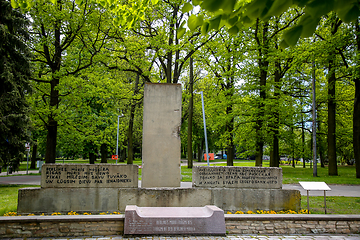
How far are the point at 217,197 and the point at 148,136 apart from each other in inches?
112

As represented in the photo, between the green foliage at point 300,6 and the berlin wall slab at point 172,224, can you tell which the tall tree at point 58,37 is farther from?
the green foliage at point 300,6

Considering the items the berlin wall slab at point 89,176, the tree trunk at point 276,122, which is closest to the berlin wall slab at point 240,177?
the berlin wall slab at point 89,176

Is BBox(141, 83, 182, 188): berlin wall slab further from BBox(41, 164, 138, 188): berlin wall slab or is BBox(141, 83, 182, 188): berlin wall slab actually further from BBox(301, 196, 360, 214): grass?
BBox(301, 196, 360, 214): grass

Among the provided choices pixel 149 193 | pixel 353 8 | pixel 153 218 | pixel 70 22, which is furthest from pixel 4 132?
pixel 353 8

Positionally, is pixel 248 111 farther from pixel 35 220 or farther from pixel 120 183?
pixel 35 220

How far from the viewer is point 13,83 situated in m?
13.7

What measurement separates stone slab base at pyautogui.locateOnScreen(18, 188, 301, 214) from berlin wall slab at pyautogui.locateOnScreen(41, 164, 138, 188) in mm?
173

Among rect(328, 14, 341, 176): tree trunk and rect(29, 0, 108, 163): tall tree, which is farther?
rect(328, 14, 341, 176): tree trunk

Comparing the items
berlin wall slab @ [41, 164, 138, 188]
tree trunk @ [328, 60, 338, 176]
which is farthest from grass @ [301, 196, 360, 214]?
tree trunk @ [328, 60, 338, 176]

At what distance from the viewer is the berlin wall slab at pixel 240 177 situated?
8234 mm

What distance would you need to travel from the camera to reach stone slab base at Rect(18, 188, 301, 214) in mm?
7492

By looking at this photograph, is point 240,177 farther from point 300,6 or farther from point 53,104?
point 53,104

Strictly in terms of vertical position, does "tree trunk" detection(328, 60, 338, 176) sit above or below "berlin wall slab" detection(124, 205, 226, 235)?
above

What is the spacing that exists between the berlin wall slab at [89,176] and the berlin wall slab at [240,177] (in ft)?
6.80
